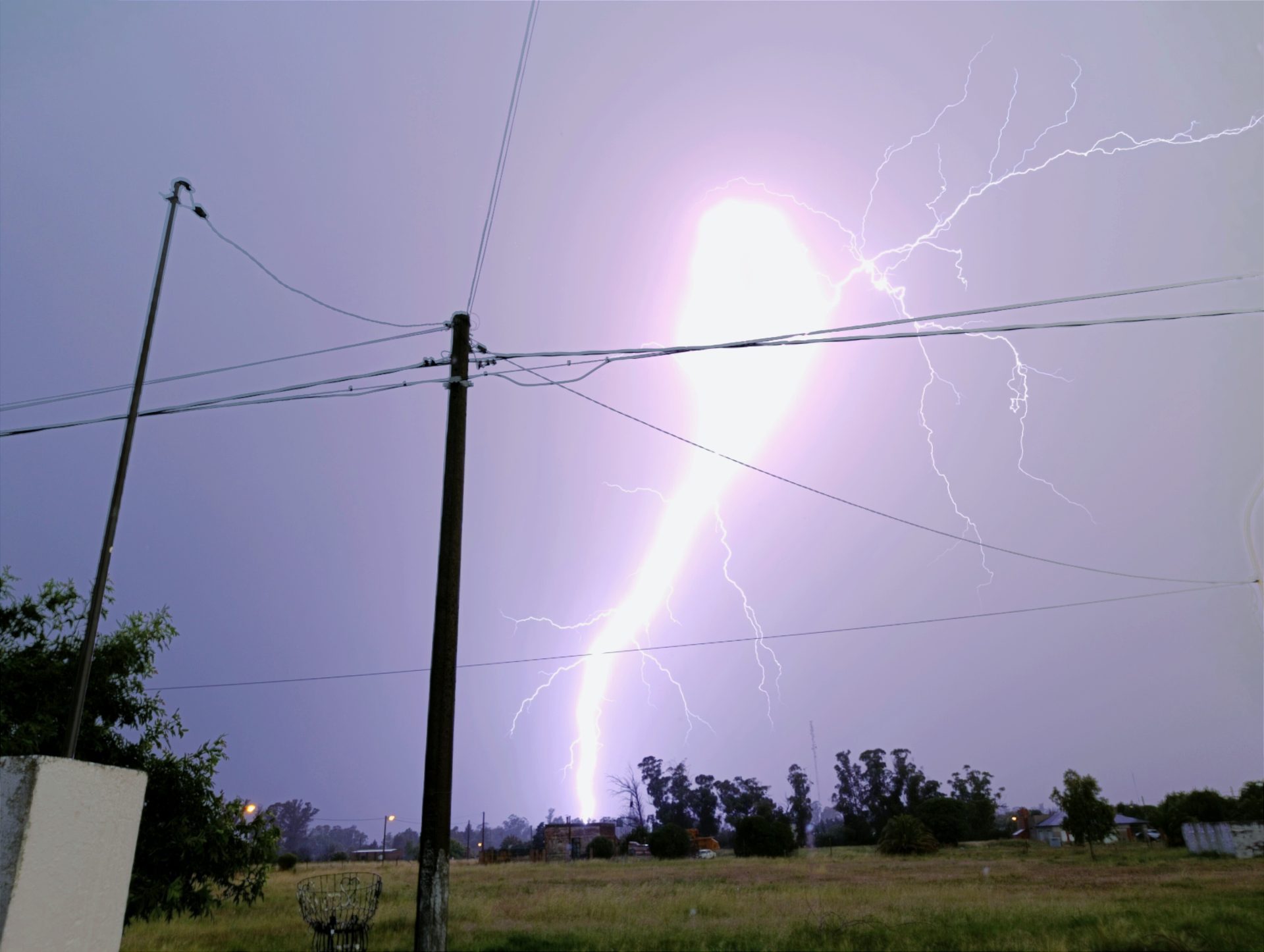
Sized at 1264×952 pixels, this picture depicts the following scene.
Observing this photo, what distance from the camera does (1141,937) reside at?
1185cm

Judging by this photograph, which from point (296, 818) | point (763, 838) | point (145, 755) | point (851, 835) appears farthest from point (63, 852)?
point (296, 818)

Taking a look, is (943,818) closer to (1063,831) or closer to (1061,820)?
(1063,831)

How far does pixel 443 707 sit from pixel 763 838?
3525 cm

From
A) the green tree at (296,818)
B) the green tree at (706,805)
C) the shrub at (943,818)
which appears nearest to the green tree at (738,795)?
the green tree at (706,805)

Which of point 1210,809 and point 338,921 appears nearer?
point 338,921

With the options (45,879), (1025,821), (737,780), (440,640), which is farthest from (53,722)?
(737,780)

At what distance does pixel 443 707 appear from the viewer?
6.99 meters

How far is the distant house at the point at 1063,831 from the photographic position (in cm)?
4738

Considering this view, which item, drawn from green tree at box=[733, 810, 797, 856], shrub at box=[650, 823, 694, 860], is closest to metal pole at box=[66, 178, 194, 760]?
green tree at box=[733, 810, 797, 856]

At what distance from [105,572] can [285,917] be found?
16.0 metres

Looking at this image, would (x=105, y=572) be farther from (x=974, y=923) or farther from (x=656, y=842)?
(x=656, y=842)

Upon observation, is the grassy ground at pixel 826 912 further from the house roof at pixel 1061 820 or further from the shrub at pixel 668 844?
the house roof at pixel 1061 820

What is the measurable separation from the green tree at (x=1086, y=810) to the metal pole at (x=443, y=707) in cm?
3546

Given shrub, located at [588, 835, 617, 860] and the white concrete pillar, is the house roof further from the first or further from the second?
the white concrete pillar
